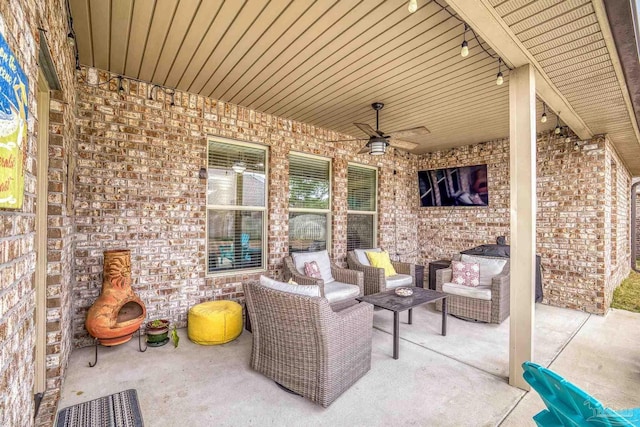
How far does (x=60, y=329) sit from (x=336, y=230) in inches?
148

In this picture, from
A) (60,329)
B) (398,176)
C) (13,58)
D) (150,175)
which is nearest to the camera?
(13,58)

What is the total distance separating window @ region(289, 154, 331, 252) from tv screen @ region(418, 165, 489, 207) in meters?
2.50

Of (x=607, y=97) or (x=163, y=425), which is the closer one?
(x=163, y=425)

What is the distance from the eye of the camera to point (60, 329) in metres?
2.37

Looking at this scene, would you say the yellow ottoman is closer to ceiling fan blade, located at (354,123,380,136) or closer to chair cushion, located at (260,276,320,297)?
chair cushion, located at (260,276,320,297)

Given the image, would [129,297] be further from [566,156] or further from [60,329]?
[566,156]

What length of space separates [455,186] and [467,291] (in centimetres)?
267

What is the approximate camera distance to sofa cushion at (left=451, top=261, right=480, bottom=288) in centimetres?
438

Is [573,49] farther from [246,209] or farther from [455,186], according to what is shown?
[455,186]

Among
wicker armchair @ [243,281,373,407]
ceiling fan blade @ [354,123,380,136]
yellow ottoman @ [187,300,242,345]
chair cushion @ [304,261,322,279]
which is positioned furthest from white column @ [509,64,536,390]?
yellow ottoman @ [187,300,242,345]

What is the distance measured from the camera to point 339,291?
13.0 feet

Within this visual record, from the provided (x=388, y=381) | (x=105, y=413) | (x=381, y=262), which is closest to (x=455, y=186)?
(x=381, y=262)

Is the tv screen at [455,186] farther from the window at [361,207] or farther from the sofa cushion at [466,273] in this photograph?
the sofa cushion at [466,273]

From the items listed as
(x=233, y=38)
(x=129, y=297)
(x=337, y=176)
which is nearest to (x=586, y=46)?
(x=233, y=38)
